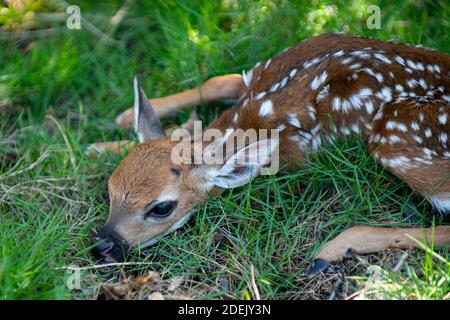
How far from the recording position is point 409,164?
3.85 metres

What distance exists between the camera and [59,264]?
3.65m

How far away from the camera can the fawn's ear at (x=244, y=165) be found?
3.79 m

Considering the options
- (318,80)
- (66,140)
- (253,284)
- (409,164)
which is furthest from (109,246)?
(409,164)

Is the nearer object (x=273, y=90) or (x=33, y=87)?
(x=273, y=90)

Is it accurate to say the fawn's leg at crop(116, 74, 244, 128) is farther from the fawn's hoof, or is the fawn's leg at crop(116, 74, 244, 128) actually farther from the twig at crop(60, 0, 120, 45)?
the fawn's hoof

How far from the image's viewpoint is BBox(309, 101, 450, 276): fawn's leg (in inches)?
148

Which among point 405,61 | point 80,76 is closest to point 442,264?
point 405,61

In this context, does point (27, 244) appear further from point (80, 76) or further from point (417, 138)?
point (417, 138)

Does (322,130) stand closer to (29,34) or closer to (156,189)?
(156,189)

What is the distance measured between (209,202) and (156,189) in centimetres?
38

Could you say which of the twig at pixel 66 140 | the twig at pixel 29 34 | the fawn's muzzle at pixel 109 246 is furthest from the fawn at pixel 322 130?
the twig at pixel 29 34

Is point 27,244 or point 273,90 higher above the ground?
point 273,90

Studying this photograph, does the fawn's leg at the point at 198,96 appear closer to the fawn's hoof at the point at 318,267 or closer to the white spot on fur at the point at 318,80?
the white spot on fur at the point at 318,80

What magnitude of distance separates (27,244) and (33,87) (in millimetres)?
1472
